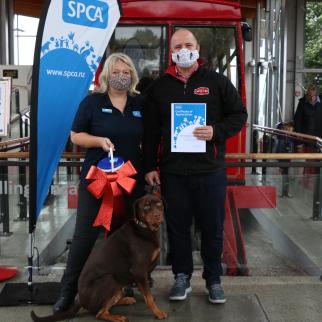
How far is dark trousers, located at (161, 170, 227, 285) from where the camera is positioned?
3656 mm

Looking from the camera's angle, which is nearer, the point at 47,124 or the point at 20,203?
the point at 47,124

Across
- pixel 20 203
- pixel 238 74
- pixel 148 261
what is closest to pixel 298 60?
pixel 238 74

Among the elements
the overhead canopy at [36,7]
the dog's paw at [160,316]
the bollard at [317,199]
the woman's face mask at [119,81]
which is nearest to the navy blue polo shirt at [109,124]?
the woman's face mask at [119,81]

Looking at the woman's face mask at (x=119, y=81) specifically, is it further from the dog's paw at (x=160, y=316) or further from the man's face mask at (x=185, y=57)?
the dog's paw at (x=160, y=316)

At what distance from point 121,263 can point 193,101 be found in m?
1.17

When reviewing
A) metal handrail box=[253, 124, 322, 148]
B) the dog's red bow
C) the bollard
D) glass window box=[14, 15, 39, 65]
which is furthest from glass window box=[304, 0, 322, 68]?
the dog's red bow

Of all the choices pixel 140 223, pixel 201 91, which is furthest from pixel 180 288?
pixel 201 91

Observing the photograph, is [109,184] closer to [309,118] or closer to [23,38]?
[309,118]

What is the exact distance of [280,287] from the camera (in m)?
4.17

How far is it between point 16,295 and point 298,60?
13469 millimetres

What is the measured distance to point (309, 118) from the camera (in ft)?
33.8

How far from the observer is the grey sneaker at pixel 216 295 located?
3783mm

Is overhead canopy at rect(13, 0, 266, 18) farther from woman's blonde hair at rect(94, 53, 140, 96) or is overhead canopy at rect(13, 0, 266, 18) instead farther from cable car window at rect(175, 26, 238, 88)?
woman's blonde hair at rect(94, 53, 140, 96)

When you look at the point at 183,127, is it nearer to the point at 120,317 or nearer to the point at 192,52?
the point at 192,52
